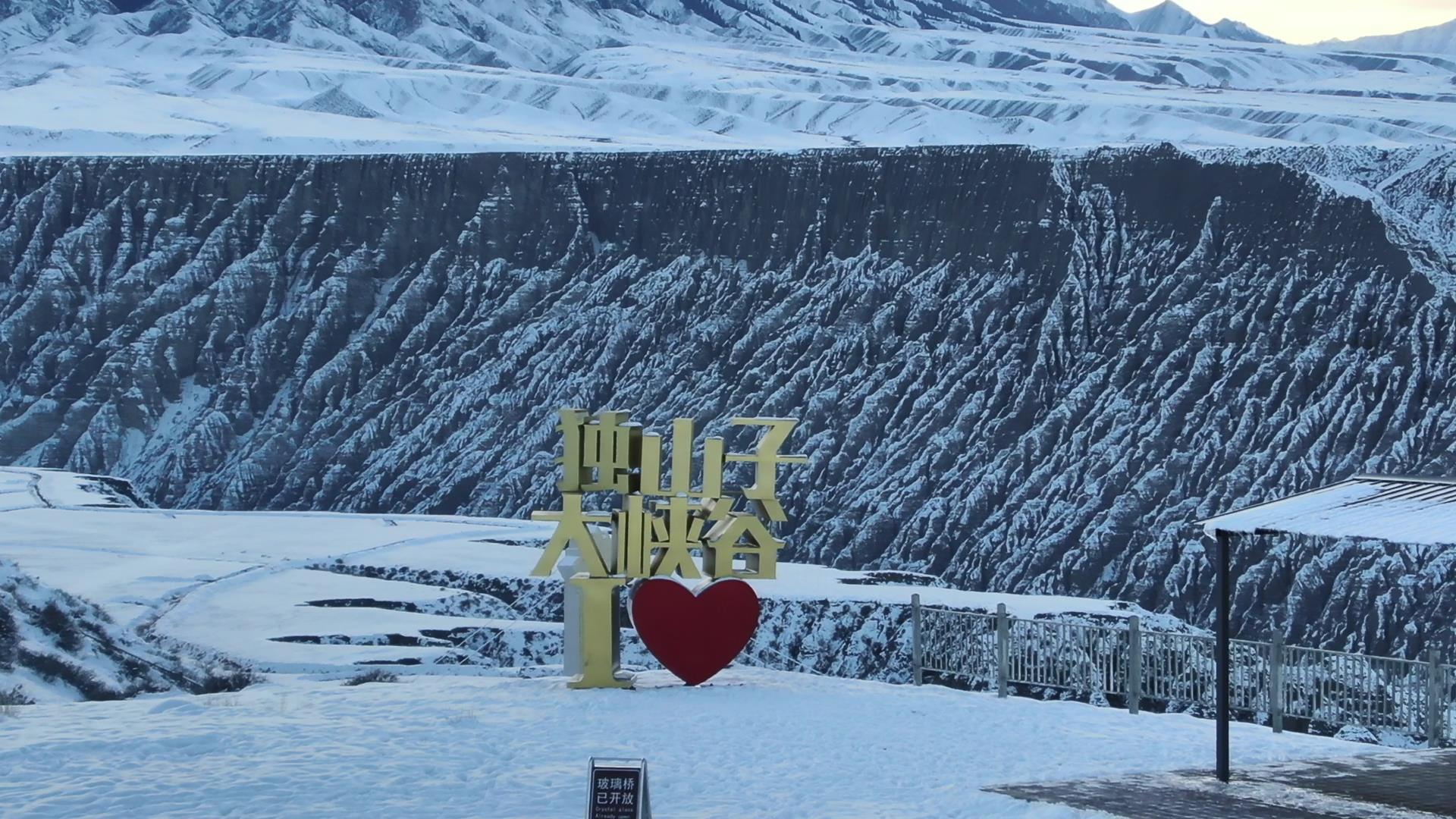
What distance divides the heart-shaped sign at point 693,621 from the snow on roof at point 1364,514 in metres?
6.95

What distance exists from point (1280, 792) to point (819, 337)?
39101mm

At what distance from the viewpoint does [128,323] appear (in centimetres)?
5603

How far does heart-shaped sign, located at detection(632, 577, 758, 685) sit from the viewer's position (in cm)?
1845

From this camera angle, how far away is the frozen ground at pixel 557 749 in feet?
37.6

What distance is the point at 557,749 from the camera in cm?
1361

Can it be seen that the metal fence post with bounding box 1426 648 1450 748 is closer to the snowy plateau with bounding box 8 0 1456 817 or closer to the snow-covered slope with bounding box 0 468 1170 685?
the snowy plateau with bounding box 8 0 1456 817

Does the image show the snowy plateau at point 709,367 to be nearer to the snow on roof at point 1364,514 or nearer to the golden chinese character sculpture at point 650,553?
the golden chinese character sculpture at point 650,553

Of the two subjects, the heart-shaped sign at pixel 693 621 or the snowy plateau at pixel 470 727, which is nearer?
the snowy plateau at pixel 470 727

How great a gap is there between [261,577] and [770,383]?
20.3 m

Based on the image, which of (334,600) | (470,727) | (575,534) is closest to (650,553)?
(575,534)

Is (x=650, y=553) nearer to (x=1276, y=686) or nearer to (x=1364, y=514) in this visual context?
(x=1276, y=686)

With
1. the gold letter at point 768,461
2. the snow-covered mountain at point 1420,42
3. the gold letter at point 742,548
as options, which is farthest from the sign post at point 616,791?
the snow-covered mountain at point 1420,42

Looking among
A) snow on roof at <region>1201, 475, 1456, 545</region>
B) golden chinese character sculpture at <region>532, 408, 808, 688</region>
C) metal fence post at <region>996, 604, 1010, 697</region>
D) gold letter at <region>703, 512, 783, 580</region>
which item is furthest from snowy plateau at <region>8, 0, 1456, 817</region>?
snow on roof at <region>1201, 475, 1456, 545</region>

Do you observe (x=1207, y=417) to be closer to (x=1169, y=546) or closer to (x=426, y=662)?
(x=1169, y=546)
